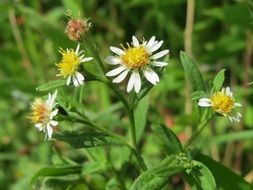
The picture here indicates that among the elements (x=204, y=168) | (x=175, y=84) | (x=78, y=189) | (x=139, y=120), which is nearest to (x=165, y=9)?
(x=175, y=84)

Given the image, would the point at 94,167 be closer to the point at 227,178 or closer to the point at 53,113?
the point at 53,113

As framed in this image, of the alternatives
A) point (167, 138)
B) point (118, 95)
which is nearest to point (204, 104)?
point (167, 138)

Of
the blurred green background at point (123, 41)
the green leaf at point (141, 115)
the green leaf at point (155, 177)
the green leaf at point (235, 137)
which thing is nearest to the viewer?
the green leaf at point (155, 177)

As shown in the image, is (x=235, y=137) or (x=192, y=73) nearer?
(x=192, y=73)

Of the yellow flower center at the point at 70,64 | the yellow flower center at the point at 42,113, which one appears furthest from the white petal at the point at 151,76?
the yellow flower center at the point at 42,113

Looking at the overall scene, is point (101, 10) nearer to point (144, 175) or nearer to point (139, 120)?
point (139, 120)

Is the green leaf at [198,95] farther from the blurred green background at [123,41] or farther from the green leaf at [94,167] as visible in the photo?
the blurred green background at [123,41]
